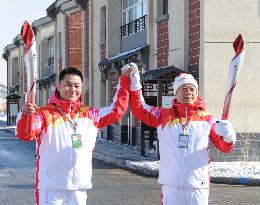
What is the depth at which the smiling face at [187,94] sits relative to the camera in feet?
18.4

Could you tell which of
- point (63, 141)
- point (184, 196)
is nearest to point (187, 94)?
point (184, 196)

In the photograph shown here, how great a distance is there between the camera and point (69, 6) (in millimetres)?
32344

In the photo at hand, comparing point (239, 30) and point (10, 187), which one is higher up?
point (239, 30)

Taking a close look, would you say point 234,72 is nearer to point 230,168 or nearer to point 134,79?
point 134,79

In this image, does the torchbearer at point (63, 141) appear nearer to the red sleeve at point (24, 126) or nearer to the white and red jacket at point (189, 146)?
the red sleeve at point (24, 126)

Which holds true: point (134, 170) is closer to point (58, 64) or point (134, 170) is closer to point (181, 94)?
point (181, 94)

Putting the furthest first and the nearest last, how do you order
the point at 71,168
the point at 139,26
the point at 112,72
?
the point at 112,72 → the point at 139,26 → the point at 71,168

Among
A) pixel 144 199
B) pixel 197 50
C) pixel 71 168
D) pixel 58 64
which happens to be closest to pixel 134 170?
pixel 197 50

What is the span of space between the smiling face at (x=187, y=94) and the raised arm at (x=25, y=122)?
51.7 inches

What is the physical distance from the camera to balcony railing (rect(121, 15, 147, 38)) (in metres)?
22.4

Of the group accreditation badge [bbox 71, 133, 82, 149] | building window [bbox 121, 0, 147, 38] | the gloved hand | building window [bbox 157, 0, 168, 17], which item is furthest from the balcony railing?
accreditation badge [bbox 71, 133, 82, 149]

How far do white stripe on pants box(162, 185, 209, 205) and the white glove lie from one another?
1.77 ft

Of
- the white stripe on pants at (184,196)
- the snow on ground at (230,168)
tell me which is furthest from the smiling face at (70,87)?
the snow on ground at (230,168)

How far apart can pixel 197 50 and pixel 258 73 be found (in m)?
1.75
